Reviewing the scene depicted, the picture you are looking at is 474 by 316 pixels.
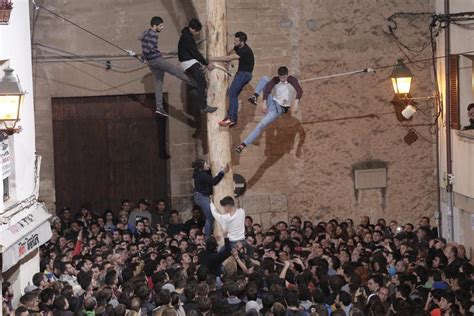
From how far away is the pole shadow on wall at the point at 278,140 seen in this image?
26156 millimetres

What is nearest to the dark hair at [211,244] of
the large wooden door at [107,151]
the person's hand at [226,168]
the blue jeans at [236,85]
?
the person's hand at [226,168]

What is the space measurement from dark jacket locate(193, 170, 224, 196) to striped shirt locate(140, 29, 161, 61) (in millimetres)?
2473

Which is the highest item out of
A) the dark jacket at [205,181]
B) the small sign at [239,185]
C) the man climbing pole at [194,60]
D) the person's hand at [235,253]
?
the man climbing pole at [194,60]

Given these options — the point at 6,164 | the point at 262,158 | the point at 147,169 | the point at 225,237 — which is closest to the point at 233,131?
the point at 262,158

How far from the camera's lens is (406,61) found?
86.0 ft

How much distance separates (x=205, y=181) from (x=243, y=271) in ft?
6.70

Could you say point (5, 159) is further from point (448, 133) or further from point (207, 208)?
point (448, 133)

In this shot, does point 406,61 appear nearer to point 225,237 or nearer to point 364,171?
point 364,171

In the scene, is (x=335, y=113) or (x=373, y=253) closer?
(x=373, y=253)

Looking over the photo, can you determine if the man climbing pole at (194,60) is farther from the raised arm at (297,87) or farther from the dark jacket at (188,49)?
the raised arm at (297,87)

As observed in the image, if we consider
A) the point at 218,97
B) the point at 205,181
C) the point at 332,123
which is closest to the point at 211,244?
the point at 205,181

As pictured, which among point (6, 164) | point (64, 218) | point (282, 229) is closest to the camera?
point (6, 164)

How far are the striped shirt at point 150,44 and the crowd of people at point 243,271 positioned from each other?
2989 mm

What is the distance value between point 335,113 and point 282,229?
13.4ft
